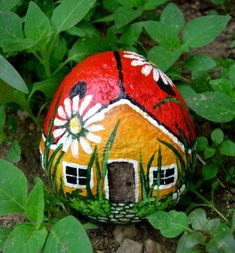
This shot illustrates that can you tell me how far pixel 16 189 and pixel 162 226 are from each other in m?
0.43

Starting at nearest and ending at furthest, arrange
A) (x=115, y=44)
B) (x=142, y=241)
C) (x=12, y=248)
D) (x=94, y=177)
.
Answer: (x=12, y=248) < (x=94, y=177) < (x=142, y=241) < (x=115, y=44)

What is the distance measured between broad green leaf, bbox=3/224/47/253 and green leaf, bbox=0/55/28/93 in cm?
39

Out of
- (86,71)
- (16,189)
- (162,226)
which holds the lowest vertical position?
(162,226)

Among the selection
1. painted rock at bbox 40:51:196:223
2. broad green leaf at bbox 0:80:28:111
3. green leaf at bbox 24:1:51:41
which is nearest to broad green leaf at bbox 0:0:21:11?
green leaf at bbox 24:1:51:41

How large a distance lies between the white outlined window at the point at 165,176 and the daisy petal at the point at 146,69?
0.92 ft

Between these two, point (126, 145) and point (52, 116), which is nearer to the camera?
point (126, 145)

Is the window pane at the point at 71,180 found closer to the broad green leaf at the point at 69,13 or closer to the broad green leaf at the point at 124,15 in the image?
the broad green leaf at the point at 69,13

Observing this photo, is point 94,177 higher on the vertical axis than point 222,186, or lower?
higher

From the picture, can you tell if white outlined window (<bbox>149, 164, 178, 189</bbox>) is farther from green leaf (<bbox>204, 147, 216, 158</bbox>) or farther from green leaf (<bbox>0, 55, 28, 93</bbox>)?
green leaf (<bbox>0, 55, 28, 93</bbox>)

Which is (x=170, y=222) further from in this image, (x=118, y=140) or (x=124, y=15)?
(x=124, y=15)

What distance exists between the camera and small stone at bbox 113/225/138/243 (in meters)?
1.99

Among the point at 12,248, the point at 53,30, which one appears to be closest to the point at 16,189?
the point at 12,248

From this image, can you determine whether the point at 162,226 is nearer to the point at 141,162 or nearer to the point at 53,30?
the point at 141,162

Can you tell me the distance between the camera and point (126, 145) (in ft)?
5.70
